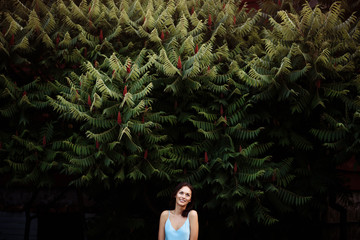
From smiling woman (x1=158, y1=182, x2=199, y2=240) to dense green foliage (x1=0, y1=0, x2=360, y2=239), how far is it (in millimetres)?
1166

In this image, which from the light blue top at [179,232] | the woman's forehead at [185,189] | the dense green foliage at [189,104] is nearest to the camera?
the light blue top at [179,232]

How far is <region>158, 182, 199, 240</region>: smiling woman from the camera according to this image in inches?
204

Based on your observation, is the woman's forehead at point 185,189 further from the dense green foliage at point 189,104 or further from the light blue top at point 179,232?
the dense green foliage at point 189,104

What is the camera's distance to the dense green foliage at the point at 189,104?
6.31 meters

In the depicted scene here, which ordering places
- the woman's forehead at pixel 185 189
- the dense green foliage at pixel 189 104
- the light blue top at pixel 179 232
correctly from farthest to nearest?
the dense green foliage at pixel 189 104
the woman's forehead at pixel 185 189
the light blue top at pixel 179 232

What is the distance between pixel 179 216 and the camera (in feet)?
17.4

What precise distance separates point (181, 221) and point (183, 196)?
1.18 ft

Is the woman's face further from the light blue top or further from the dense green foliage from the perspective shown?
the dense green foliage

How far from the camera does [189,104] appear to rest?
23.2 feet

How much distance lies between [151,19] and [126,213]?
408cm

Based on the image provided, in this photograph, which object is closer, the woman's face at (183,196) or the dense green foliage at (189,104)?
the woman's face at (183,196)

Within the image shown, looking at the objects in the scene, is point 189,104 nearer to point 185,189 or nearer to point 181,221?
point 185,189

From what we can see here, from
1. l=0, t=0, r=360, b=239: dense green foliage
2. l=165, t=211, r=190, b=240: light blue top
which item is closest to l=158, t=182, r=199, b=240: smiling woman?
l=165, t=211, r=190, b=240: light blue top

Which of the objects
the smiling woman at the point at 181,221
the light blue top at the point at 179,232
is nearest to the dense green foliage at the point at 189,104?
the smiling woman at the point at 181,221
